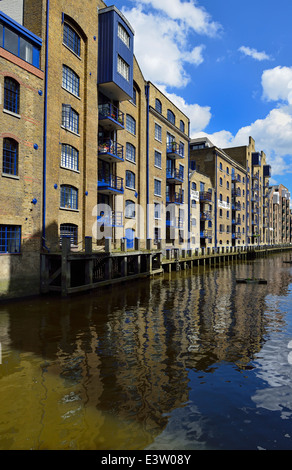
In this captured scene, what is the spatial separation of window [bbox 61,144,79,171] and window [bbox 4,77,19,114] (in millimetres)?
3997

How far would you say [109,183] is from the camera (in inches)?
878

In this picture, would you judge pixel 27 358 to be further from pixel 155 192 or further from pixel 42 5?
pixel 155 192

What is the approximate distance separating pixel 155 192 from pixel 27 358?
24346 mm

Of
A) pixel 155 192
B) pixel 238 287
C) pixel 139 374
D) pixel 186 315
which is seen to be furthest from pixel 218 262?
pixel 139 374

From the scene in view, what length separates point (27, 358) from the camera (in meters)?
7.20

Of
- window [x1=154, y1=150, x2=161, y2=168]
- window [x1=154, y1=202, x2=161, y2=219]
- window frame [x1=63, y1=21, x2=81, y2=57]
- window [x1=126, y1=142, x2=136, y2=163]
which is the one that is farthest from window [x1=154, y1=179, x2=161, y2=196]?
window frame [x1=63, y1=21, x2=81, y2=57]

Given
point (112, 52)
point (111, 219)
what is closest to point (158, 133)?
point (112, 52)

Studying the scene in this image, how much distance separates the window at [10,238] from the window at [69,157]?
5.36 meters

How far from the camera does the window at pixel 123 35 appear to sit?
22008mm

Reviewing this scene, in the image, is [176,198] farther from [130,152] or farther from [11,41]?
[11,41]

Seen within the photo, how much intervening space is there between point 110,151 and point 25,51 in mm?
8101

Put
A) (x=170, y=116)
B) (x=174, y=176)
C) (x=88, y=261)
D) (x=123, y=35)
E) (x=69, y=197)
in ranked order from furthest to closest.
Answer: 1. (x=170, y=116)
2. (x=174, y=176)
3. (x=123, y=35)
4. (x=69, y=197)
5. (x=88, y=261)

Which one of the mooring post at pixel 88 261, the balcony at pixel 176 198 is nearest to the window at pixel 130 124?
the balcony at pixel 176 198

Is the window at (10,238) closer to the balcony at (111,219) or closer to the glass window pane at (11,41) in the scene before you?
the balcony at (111,219)
